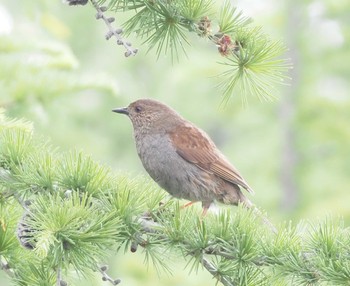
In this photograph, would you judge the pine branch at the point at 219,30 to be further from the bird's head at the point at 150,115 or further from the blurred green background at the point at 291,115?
the blurred green background at the point at 291,115

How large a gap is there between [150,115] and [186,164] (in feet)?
2.05

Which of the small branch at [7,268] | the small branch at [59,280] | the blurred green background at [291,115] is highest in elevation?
the blurred green background at [291,115]

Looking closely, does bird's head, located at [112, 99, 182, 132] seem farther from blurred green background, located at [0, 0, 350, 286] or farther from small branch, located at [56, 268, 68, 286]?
blurred green background, located at [0, 0, 350, 286]

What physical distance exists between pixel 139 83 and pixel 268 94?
901 inches

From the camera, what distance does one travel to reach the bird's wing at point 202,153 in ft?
19.4

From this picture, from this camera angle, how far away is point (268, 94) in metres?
4.06

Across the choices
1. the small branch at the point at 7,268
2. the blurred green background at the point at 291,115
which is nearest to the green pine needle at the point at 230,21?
the small branch at the point at 7,268

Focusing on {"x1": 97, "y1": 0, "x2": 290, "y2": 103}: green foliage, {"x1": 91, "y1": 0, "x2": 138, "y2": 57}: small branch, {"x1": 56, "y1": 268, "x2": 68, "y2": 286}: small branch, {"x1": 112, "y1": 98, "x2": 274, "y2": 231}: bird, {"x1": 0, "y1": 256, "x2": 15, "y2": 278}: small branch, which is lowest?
{"x1": 56, "y1": 268, "x2": 68, "y2": 286}: small branch

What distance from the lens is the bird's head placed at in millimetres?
6211

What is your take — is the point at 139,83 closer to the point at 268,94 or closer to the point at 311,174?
the point at 311,174

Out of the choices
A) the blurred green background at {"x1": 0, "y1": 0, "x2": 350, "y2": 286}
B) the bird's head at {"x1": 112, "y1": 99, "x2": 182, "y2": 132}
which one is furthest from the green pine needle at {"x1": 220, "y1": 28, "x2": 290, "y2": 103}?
the blurred green background at {"x1": 0, "y1": 0, "x2": 350, "y2": 286}

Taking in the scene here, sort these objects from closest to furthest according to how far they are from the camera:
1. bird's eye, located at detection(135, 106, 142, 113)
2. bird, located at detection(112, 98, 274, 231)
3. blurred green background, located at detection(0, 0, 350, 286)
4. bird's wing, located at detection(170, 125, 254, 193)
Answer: bird, located at detection(112, 98, 274, 231) < bird's wing, located at detection(170, 125, 254, 193) < bird's eye, located at detection(135, 106, 142, 113) < blurred green background, located at detection(0, 0, 350, 286)

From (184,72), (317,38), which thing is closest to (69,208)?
(184,72)

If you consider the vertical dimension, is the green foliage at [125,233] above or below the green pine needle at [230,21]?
below
